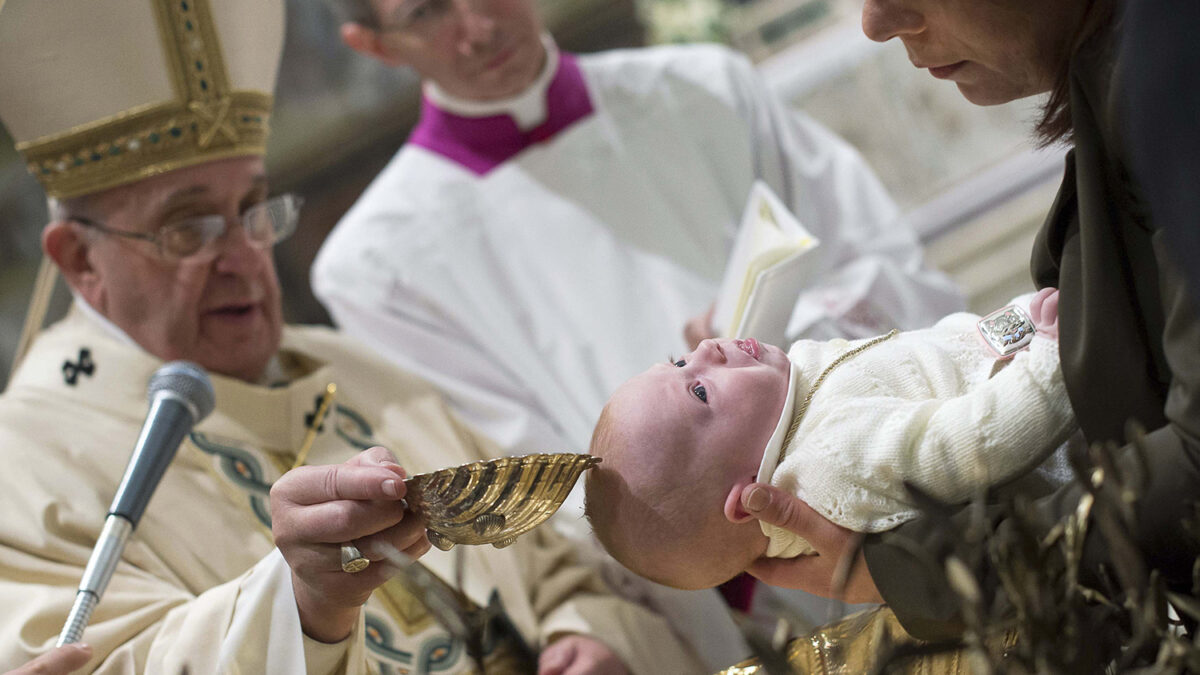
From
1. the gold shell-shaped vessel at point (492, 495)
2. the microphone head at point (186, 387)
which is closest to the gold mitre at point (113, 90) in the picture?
the microphone head at point (186, 387)

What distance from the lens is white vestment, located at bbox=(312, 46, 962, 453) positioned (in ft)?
10.9

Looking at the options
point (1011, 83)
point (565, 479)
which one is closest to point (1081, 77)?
point (1011, 83)

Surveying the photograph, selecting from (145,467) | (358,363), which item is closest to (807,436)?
(145,467)

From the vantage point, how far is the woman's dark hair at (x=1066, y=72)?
1.18 meters

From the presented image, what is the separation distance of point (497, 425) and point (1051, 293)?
6.10 feet

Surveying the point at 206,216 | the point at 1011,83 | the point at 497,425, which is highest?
the point at 1011,83

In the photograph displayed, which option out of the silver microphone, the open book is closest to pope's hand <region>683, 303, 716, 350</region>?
the open book

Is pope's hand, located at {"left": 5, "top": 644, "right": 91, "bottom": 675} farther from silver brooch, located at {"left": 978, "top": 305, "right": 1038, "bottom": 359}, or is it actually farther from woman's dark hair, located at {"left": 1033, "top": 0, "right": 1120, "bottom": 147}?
woman's dark hair, located at {"left": 1033, "top": 0, "right": 1120, "bottom": 147}

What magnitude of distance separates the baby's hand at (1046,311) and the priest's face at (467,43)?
2.27 metres

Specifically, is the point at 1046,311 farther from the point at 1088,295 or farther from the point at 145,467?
the point at 145,467

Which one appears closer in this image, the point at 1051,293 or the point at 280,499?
the point at 1051,293

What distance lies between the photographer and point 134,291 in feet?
8.32

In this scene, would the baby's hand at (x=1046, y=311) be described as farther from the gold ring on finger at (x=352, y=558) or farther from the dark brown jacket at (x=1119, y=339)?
the gold ring on finger at (x=352, y=558)

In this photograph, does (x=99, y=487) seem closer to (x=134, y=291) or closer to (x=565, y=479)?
(x=134, y=291)
